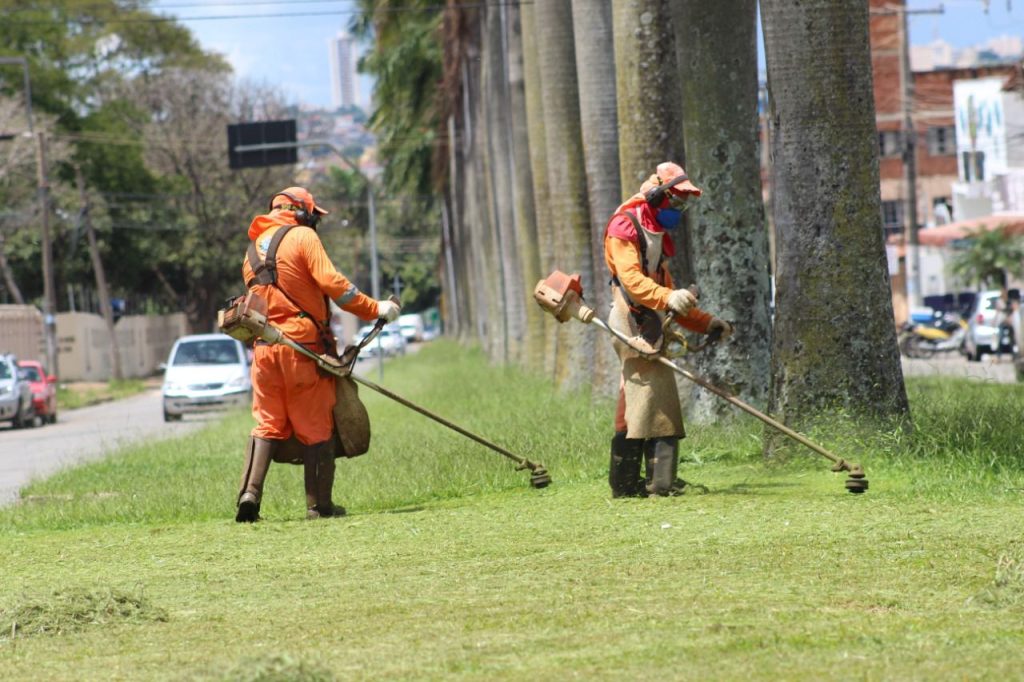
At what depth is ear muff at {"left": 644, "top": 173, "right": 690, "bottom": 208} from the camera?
9703mm

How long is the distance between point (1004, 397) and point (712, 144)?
3.46 metres

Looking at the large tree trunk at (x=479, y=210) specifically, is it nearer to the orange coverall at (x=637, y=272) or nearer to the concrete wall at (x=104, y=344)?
the concrete wall at (x=104, y=344)

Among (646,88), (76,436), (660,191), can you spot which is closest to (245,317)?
(660,191)

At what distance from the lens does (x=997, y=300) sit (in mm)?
34188

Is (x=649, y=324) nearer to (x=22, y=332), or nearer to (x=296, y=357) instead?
(x=296, y=357)

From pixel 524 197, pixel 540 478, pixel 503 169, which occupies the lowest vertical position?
pixel 540 478

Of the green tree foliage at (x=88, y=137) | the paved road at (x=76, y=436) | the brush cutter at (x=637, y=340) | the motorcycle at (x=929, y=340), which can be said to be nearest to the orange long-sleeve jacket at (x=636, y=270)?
the brush cutter at (x=637, y=340)

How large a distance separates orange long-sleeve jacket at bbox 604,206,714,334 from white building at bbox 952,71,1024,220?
2014 inches

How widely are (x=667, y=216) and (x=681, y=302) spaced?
0.61 meters

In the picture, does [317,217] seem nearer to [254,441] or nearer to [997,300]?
[254,441]

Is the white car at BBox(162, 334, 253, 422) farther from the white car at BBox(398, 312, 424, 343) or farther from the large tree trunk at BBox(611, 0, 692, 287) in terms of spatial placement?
the white car at BBox(398, 312, 424, 343)

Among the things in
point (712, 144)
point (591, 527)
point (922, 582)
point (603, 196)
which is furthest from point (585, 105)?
point (922, 582)

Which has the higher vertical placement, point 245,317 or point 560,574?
point 245,317

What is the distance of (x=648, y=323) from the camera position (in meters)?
9.84
